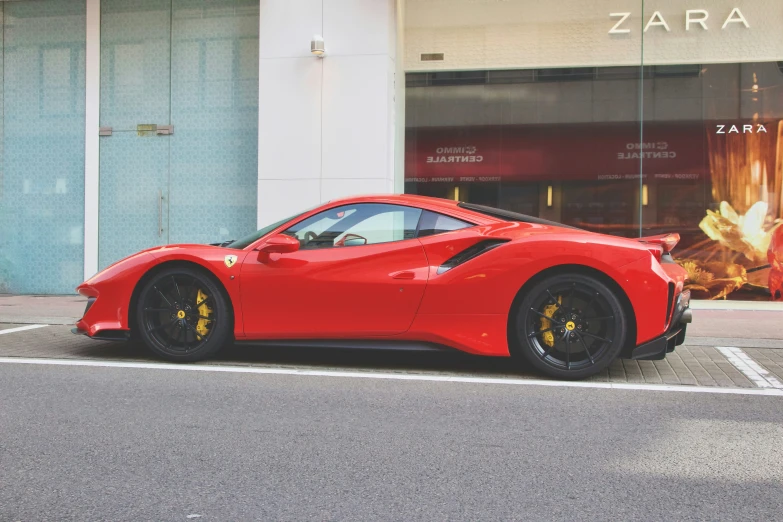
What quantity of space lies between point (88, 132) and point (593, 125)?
25.1 feet

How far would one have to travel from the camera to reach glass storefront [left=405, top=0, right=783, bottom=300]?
10.7m

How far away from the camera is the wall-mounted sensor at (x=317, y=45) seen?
10719mm

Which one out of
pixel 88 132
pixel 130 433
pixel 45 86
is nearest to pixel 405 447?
pixel 130 433

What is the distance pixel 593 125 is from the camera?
11.1 m

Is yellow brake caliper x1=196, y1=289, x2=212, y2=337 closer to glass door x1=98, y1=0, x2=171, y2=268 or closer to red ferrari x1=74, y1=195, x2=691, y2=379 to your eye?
red ferrari x1=74, y1=195, x2=691, y2=379

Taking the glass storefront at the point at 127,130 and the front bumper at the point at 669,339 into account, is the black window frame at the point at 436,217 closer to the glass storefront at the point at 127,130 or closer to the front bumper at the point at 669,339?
the front bumper at the point at 669,339

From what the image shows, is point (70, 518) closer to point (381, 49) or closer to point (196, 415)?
point (196, 415)

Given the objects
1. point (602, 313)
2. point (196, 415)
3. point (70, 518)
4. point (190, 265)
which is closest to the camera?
point (70, 518)

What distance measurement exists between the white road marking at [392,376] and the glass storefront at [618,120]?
20.0 ft

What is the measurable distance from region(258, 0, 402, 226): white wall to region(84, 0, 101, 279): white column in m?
2.85

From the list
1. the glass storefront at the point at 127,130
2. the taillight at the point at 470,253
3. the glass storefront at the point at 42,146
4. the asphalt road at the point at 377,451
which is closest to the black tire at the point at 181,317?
the asphalt road at the point at 377,451

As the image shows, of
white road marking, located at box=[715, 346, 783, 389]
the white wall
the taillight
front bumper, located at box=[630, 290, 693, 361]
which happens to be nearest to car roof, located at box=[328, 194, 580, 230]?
the taillight

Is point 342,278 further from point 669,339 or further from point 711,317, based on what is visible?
point 711,317

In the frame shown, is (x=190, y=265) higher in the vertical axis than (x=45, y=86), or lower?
lower
